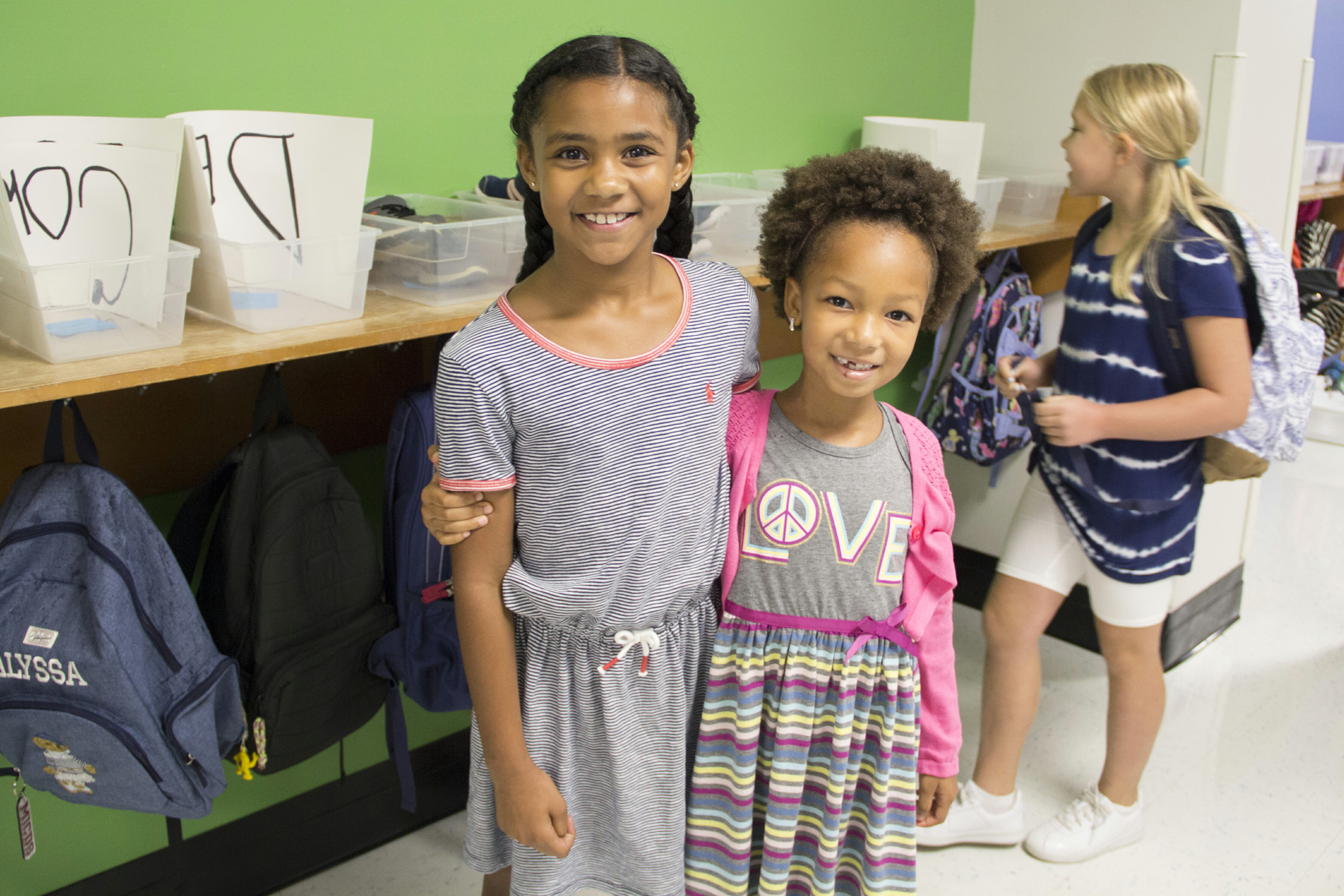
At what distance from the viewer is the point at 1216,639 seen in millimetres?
2598

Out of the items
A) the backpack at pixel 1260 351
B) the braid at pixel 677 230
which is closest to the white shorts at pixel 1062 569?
the backpack at pixel 1260 351

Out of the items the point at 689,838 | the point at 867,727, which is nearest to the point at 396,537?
the point at 689,838

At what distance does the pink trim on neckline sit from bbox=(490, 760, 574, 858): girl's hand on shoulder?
0.45 meters

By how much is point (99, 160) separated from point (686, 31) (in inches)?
46.9

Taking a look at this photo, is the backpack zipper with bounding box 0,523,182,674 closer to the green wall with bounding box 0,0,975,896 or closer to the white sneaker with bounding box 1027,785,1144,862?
the green wall with bounding box 0,0,975,896

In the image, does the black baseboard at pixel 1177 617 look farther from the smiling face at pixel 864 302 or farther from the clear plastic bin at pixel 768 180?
the smiling face at pixel 864 302

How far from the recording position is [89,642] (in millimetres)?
1256

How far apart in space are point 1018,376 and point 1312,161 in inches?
70.8

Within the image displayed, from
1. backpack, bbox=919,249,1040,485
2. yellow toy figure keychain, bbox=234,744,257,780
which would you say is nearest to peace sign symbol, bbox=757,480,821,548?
yellow toy figure keychain, bbox=234,744,257,780

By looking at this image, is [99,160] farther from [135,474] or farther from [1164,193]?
[1164,193]

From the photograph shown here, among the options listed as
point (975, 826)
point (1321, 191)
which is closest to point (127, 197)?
point (975, 826)

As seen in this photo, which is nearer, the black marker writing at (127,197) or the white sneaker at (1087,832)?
the black marker writing at (127,197)

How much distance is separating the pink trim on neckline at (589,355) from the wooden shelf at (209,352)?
0.84 feet

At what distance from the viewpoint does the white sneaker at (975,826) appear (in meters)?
1.89
